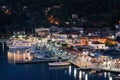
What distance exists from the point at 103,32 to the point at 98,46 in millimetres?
6047

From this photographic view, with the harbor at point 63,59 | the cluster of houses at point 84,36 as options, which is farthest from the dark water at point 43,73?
the cluster of houses at point 84,36

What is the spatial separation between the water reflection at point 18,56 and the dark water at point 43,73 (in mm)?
1281

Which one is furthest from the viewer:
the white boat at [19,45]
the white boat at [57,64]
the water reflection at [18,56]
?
the white boat at [19,45]

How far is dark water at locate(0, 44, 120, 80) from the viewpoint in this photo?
80.8 ft

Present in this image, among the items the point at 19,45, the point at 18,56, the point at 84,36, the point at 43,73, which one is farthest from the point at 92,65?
the point at 19,45

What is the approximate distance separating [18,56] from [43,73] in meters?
6.49

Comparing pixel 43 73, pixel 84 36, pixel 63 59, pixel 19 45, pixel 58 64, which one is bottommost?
pixel 43 73

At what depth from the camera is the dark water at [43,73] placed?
80.8 ft

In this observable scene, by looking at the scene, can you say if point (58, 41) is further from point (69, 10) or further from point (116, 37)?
point (69, 10)

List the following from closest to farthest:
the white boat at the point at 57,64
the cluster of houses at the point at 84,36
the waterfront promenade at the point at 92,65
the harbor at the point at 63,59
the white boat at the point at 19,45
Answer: the waterfront promenade at the point at 92,65, the harbor at the point at 63,59, the white boat at the point at 57,64, the cluster of houses at the point at 84,36, the white boat at the point at 19,45

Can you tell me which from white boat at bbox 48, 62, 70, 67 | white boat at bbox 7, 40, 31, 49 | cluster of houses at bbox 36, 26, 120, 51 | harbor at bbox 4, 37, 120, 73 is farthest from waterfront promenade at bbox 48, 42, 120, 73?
white boat at bbox 7, 40, 31, 49

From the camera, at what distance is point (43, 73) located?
2592 cm

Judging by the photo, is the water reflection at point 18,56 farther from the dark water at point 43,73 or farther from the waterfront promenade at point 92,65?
the waterfront promenade at point 92,65

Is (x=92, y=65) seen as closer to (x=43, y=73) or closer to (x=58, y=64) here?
(x=58, y=64)
